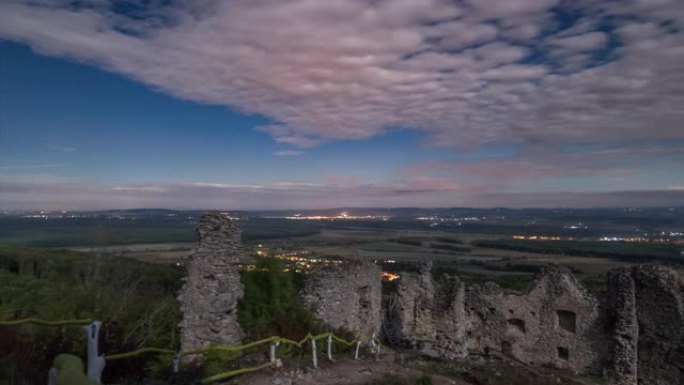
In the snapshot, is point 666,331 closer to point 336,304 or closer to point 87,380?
point 336,304

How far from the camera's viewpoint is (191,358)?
1118 cm

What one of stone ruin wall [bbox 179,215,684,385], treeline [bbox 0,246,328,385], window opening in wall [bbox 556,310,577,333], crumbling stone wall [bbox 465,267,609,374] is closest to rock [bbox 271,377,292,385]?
treeline [bbox 0,246,328,385]

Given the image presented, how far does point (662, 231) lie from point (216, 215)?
379 ft

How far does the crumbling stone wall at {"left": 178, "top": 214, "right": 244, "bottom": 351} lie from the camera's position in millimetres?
11719

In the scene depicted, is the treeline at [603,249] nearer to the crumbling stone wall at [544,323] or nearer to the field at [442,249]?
the field at [442,249]

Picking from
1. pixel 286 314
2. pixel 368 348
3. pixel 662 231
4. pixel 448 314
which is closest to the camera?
pixel 286 314

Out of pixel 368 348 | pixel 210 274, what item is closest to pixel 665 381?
pixel 368 348

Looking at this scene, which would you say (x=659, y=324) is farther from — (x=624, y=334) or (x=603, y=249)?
(x=603, y=249)

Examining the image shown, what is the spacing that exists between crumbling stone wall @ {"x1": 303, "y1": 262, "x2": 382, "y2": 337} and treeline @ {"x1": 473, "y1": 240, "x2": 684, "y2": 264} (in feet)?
173

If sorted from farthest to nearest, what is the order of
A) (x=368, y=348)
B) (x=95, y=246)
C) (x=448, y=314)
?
(x=95, y=246) < (x=448, y=314) < (x=368, y=348)

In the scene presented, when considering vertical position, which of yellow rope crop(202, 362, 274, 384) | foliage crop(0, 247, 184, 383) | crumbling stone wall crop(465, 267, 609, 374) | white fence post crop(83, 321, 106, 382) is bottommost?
crumbling stone wall crop(465, 267, 609, 374)

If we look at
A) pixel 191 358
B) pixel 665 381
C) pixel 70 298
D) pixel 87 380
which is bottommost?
pixel 665 381

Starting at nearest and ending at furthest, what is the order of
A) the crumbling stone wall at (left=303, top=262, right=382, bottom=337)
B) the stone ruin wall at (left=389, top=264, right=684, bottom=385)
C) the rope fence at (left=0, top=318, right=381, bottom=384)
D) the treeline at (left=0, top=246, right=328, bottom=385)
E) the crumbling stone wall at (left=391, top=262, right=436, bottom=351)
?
the rope fence at (left=0, top=318, right=381, bottom=384) → the treeline at (left=0, top=246, right=328, bottom=385) → the crumbling stone wall at (left=303, top=262, right=382, bottom=337) → the stone ruin wall at (left=389, top=264, right=684, bottom=385) → the crumbling stone wall at (left=391, top=262, right=436, bottom=351)

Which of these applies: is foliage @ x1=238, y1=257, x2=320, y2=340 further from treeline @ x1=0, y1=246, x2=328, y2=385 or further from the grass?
the grass
